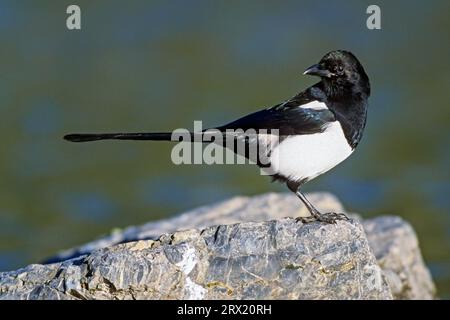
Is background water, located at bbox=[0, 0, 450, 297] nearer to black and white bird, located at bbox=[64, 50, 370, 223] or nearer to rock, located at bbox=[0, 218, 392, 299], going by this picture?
black and white bird, located at bbox=[64, 50, 370, 223]

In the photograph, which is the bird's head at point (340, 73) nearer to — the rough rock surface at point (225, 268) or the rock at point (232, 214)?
the rough rock surface at point (225, 268)

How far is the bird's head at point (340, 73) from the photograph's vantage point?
26.9 feet

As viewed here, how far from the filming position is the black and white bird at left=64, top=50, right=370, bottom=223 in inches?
309

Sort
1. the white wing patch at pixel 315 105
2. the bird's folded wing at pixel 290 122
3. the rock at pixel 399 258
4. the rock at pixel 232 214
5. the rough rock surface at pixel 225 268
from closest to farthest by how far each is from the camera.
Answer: the rough rock surface at pixel 225 268 → the bird's folded wing at pixel 290 122 → the white wing patch at pixel 315 105 → the rock at pixel 399 258 → the rock at pixel 232 214

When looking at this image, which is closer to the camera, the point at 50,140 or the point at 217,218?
the point at 217,218

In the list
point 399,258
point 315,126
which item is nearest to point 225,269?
point 315,126

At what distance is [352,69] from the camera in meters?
8.23

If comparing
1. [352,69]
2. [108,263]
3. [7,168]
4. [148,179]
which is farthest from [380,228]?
[7,168]

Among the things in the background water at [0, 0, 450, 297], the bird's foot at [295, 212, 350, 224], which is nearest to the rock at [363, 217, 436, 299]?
the background water at [0, 0, 450, 297]

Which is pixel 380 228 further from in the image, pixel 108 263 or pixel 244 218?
pixel 108 263

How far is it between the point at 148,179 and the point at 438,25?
5475mm

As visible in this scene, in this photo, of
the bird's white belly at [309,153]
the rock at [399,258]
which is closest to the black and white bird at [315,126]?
the bird's white belly at [309,153]

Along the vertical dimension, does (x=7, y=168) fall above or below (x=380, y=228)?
above

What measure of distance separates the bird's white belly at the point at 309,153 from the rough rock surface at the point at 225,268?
0.75 metres
